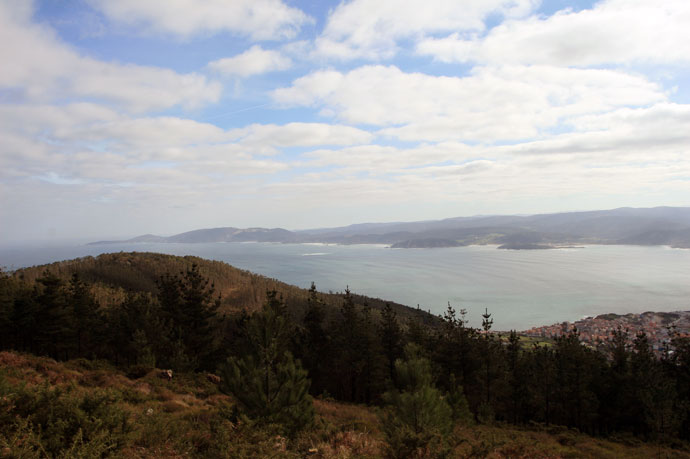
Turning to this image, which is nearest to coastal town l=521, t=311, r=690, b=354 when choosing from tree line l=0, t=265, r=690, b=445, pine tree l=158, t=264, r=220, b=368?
tree line l=0, t=265, r=690, b=445

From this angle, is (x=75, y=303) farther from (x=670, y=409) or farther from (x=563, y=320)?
(x=563, y=320)

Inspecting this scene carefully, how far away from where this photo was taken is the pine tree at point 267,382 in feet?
40.7

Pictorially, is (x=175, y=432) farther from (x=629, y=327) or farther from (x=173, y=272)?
(x=173, y=272)

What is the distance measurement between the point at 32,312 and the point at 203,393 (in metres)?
26.8

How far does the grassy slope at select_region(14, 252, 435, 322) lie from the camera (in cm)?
12475

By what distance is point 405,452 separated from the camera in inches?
381

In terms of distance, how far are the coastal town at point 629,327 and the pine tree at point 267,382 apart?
9644cm

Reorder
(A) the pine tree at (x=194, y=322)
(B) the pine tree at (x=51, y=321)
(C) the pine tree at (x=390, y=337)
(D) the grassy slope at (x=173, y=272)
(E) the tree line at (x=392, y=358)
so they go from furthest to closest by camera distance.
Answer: (D) the grassy slope at (x=173, y=272) < (C) the pine tree at (x=390, y=337) < (A) the pine tree at (x=194, y=322) < (B) the pine tree at (x=51, y=321) < (E) the tree line at (x=392, y=358)

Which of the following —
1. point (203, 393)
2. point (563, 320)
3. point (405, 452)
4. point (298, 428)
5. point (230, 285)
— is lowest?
point (563, 320)

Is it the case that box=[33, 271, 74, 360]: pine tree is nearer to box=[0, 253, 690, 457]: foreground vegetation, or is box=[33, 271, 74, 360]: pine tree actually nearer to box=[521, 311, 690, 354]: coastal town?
box=[0, 253, 690, 457]: foreground vegetation

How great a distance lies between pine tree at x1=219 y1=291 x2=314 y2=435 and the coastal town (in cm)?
9644

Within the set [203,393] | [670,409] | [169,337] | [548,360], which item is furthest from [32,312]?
[670,409]

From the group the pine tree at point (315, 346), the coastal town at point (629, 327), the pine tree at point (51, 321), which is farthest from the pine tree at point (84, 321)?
the coastal town at point (629, 327)

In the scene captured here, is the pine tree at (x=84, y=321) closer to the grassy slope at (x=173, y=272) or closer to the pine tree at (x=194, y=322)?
the pine tree at (x=194, y=322)
